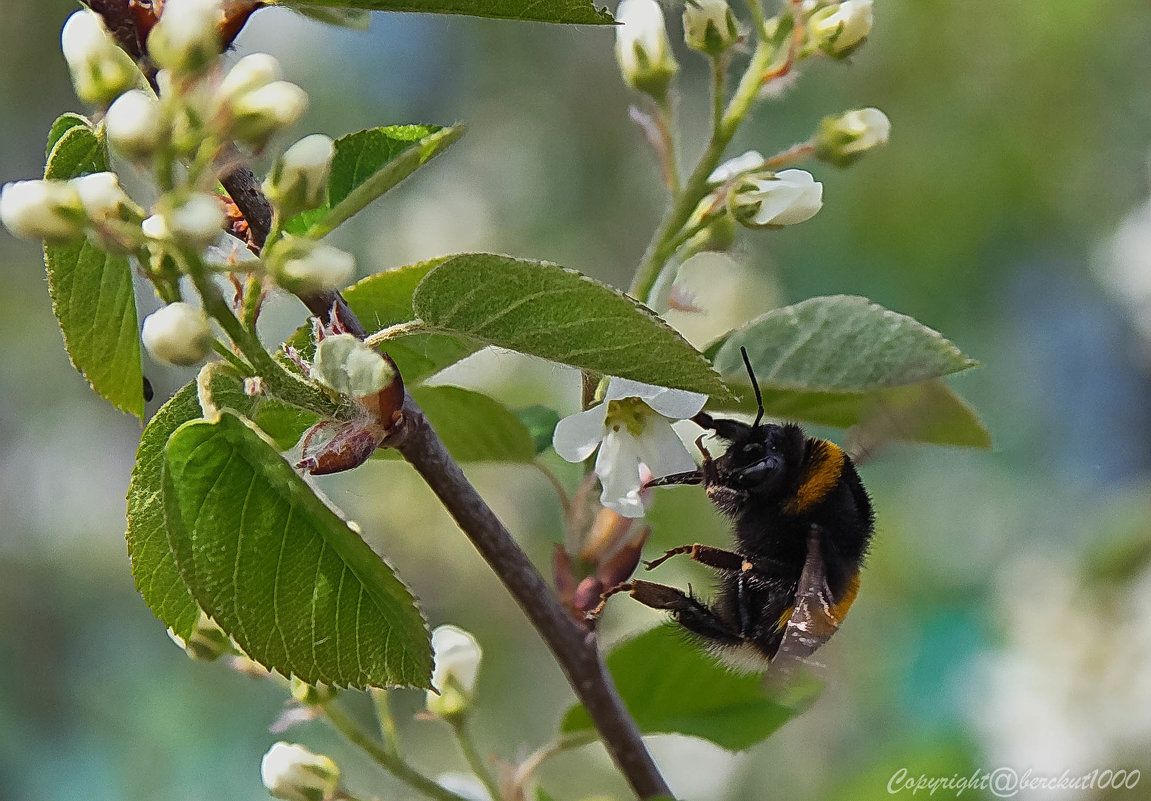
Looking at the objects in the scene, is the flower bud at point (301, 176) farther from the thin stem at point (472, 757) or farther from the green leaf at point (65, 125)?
the thin stem at point (472, 757)

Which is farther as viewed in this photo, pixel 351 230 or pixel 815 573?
pixel 351 230

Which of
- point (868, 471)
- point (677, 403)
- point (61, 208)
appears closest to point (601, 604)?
point (677, 403)

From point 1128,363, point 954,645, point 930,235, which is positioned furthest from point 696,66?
point 954,645

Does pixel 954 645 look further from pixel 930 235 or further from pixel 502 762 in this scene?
pixel 502 762

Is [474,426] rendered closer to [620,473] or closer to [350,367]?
[620,473]

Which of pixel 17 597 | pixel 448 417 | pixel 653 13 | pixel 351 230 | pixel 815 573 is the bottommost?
pixel 17 597

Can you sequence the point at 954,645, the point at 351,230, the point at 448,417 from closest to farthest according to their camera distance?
the point at 448,417
the point at 954,645
the point at 351,230

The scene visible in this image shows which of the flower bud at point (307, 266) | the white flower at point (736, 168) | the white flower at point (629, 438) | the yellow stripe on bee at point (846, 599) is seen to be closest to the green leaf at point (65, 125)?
the flower bud at point (307, 266)
